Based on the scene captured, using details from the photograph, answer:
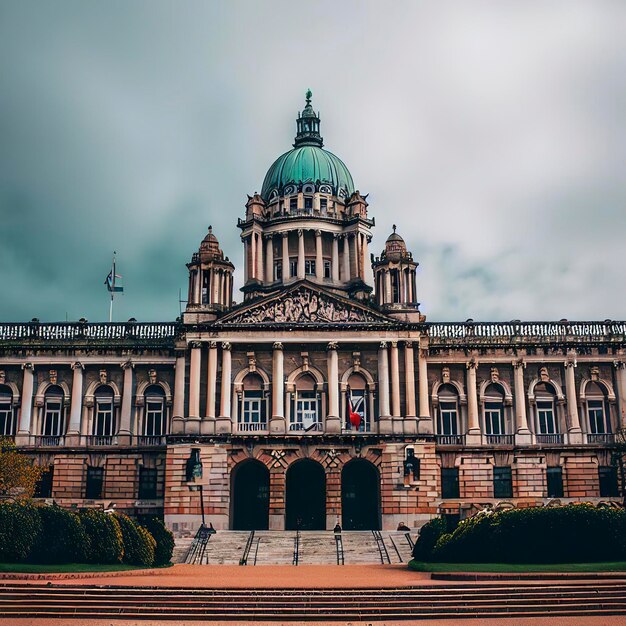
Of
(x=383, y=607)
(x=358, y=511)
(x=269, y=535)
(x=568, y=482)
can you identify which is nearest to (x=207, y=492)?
(x=269, y=535)

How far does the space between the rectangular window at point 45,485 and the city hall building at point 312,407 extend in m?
0.09

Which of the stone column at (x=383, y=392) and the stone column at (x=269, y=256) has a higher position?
the stone column at (x=269, y=256)

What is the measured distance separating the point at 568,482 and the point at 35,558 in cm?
3592

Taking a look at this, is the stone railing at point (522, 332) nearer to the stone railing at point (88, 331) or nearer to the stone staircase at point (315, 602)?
the stone railing at point (88, 331)

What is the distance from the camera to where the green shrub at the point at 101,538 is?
129 feet

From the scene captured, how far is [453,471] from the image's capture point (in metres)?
61.3

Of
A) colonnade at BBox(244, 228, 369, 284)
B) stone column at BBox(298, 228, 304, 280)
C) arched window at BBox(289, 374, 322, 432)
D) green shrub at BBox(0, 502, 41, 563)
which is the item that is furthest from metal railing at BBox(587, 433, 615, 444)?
green shrub at BBox(0, 502, 41, 563)

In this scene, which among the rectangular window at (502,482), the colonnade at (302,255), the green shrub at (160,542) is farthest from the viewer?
the colonnade at (302,255)

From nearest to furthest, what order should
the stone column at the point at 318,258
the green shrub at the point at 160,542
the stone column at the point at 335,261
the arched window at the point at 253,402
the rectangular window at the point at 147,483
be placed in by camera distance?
the green shrub at the point at 160,542 < the arched window at the point at 253,402 < the rectangular window at the point at 147,483 < the stone column at the point at 318,258 < the stone column at the point at 335,261

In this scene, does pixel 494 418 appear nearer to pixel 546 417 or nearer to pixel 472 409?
pixel 472 409

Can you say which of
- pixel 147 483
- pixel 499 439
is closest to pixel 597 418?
pixel 499 439

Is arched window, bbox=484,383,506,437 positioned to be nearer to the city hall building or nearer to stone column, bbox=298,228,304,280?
the city hall building

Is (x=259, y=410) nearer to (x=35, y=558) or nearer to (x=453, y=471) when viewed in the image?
(x=453, y=471)

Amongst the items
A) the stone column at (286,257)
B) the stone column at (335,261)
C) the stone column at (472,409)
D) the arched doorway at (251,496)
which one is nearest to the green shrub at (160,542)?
the arched doorway at (251,496)
